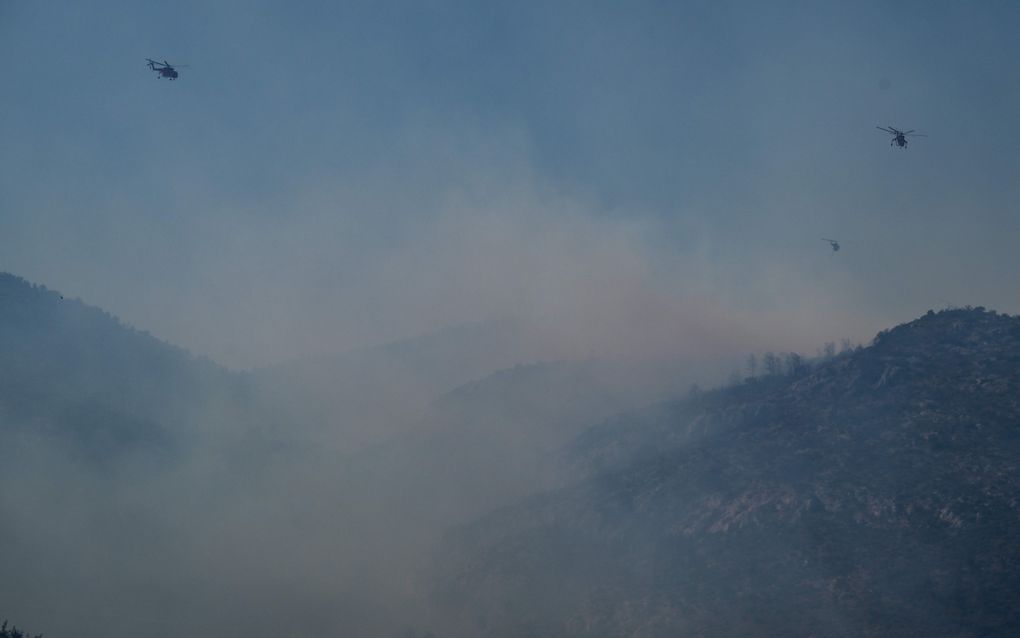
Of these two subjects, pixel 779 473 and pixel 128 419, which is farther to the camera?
pixel 128 419

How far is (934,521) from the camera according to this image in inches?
3305

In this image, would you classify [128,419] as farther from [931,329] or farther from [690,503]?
[931,329]

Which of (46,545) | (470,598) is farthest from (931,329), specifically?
(46,545)

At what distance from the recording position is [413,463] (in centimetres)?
16612

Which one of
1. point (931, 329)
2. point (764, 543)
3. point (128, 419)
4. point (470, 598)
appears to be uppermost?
point (931, 329)

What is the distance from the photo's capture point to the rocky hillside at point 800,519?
250 feet

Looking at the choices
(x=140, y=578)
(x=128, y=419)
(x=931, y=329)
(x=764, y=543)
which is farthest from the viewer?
(x=128, y=419)

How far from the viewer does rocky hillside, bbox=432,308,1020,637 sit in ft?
250

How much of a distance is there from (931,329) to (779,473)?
5643 centimetres

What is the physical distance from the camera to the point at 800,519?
91.6 meters

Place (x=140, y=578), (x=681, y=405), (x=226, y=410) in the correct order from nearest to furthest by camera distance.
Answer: (x=140, y=578)
(x=681, y=405)
(x=226, y=410)

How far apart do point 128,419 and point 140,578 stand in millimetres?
56111

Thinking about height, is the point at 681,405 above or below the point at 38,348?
below

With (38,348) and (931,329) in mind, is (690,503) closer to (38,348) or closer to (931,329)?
(931,329)
